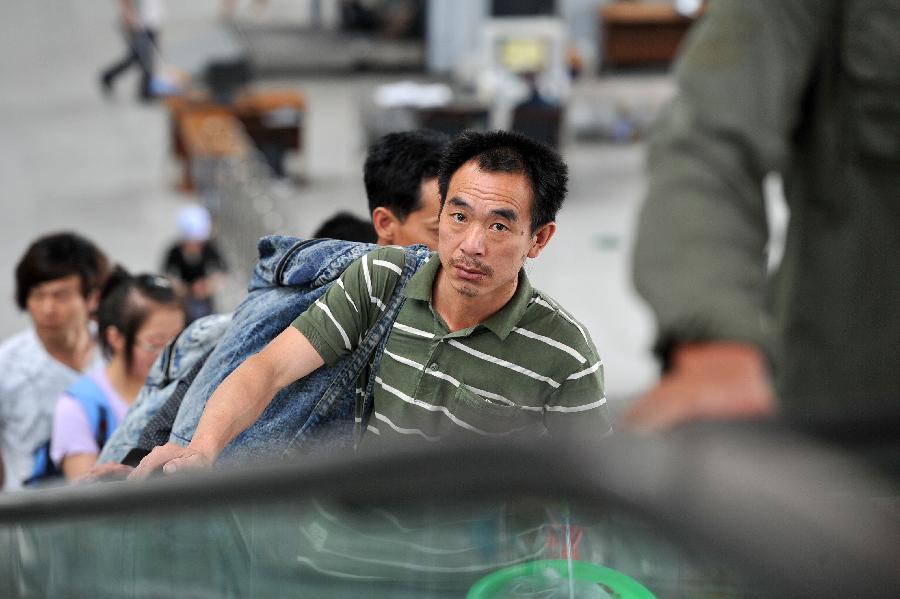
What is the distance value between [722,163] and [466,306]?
1.45 metres

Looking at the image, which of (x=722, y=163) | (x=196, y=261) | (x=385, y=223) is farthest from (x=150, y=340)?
(x=196, y=261)

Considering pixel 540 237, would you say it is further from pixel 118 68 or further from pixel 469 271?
pixel 118 68

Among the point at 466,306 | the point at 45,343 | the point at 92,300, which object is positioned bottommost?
the point at 45,343

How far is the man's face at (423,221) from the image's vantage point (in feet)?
11.0

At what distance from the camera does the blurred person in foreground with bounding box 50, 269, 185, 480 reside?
4.11 m

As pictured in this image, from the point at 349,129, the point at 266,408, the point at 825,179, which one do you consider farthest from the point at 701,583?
the point at 349,129

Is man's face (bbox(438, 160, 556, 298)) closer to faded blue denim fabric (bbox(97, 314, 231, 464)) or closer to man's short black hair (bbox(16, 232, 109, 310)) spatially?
faded blue denim fabric (bbox(97, 314, 231, 464))

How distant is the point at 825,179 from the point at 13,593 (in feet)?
6.26

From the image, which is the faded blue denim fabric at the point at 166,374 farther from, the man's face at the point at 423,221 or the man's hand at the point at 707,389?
the man's hand at the point at 707,389

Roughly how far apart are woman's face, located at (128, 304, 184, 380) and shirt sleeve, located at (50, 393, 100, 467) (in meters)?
0.21

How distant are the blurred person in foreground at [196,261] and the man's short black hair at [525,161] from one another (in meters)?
5.86

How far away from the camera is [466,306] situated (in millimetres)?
2678

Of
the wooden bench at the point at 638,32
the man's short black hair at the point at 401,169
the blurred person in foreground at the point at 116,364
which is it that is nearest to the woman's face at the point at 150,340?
the blurred person in foreground at the point at 116,364

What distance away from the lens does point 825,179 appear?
4.70ft
